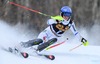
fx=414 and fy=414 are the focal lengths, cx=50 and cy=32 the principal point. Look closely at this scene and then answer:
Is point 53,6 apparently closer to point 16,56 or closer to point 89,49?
point 89,49

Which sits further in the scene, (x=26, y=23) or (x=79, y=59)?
(x=26, y=23)

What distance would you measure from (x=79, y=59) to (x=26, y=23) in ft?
16.7

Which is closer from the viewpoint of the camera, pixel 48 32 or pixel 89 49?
pixel 48 32

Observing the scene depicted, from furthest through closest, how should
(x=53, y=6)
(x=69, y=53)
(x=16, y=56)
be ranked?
(x=53, y=6) → (x=69, y=53) → (x=16, y=56)

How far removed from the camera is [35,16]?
12.2 meters

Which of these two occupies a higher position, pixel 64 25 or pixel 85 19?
pixel 85 19

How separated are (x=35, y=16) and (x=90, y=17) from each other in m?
1.62

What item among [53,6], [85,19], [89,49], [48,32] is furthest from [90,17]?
[48,32]

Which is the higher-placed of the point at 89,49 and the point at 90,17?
the point at 90,17

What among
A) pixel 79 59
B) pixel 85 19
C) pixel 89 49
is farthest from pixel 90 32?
pixel 79 59

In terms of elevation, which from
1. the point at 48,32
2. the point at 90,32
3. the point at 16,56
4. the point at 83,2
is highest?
the point at 83,2

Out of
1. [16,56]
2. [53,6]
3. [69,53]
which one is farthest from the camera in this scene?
[53,6]

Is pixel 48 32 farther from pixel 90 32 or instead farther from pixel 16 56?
pixel 90 32

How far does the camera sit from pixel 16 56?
692 centimetres
